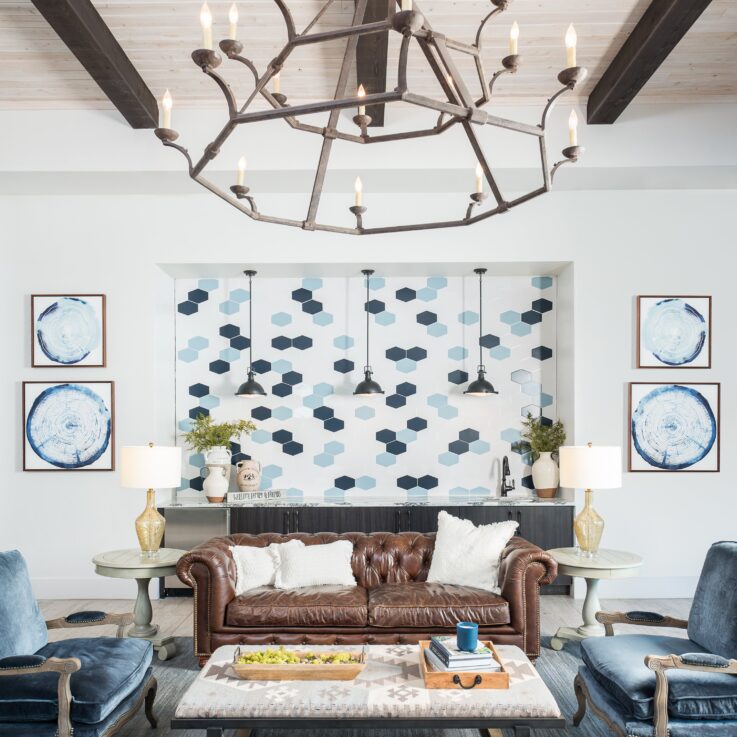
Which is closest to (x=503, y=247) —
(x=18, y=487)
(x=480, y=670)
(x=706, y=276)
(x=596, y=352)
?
(x=596, y=352)

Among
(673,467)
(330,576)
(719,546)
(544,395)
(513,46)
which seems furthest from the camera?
(544,395)

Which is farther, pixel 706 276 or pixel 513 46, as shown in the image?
pixel 706 276

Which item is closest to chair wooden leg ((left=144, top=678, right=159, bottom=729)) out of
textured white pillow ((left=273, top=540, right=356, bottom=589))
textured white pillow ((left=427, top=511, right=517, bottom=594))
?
textured white pillow ((left=273, top=540, right=356, bottom=589))

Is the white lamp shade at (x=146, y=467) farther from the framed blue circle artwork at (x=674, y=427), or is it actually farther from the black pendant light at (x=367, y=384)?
the framed blue circle artwork at (x=674, y=427)

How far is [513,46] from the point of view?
1.91m

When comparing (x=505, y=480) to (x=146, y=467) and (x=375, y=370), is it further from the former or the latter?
(x=146, y=467)

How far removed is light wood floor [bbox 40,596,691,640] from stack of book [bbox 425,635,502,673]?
1.89m

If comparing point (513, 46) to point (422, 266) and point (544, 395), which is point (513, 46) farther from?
point (544, 395)

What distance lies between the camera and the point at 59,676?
2578mm

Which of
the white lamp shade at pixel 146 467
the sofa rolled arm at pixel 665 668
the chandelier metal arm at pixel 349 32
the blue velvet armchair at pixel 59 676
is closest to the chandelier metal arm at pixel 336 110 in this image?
the chandelier metal arm at pixel 349 32

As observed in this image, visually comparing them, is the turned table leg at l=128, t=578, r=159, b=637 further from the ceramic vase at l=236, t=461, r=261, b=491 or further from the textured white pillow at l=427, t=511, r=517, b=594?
the textured white pillow at l=427, t=511, r=517, b=594

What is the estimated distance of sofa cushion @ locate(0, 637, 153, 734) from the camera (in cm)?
252

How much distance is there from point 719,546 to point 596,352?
2535mm

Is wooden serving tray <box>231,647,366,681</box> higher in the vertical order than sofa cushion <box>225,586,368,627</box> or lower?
higher
